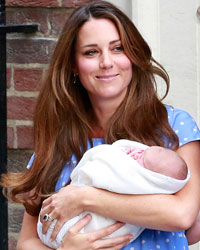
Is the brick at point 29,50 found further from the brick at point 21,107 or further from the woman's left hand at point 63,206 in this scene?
the woman's left hand at point 63,206

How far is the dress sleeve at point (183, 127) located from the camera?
8.54 feet

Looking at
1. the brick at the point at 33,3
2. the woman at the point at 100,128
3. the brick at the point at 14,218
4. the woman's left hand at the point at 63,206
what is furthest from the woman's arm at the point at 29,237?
the brick at the point at 33,3

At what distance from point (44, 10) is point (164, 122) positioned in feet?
3.23

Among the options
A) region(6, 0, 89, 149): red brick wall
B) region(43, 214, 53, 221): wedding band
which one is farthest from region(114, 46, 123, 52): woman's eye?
region(43, 214, 53, 221): wedding band

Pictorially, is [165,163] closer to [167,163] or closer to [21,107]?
[167,163]

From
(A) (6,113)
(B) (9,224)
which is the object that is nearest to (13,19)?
(A) (6,113)

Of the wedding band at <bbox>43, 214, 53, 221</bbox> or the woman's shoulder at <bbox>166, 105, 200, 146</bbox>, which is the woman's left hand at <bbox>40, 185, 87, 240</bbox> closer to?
the wedding band at <bbox>43, 214, 53, 221</bbox>

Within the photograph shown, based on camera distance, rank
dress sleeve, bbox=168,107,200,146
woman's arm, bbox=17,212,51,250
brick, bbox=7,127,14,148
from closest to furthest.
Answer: dress sleeve, bbox=168,107,200,146
woman's arm, bbox=17,212,51,250
brick, bbox=7,127,14,148

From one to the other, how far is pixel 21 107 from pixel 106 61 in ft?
2.58

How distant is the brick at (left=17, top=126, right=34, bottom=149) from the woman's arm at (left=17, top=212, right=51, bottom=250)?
1.66ft

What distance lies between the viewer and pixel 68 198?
99.3 inches

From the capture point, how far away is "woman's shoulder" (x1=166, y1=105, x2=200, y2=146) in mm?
2605

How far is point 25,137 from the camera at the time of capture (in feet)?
10.8

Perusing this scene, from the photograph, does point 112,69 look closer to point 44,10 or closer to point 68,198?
point 68,198
